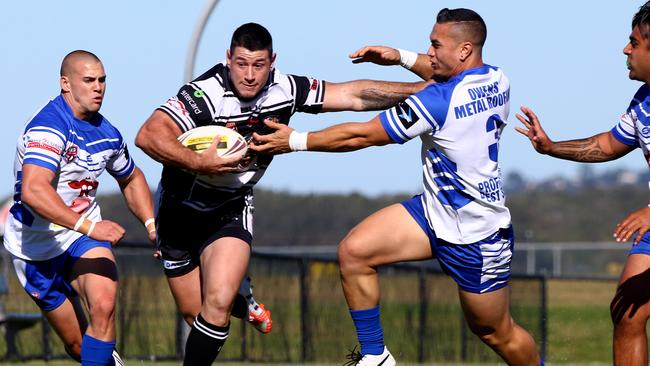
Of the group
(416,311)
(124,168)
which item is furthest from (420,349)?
(124,168)

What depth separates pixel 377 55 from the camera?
10.0m

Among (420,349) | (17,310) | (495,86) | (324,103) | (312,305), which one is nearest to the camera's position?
(495,86)

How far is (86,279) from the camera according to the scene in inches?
369

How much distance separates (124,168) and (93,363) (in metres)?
1.70

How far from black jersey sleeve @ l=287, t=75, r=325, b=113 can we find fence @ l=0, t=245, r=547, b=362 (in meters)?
7.73

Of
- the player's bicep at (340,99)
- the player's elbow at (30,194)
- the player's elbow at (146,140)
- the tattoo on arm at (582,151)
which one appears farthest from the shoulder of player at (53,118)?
the tattoo on arm at (582,151)

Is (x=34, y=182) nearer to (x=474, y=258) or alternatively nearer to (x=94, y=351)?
(x=94, y=351)

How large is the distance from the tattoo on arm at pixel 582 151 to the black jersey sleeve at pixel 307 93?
1884 millimetres

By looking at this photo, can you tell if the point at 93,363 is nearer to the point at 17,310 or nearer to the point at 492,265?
the point at 492,265

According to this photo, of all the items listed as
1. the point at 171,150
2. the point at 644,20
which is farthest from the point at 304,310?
the point at 644,20

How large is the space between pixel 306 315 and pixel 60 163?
9202 mm

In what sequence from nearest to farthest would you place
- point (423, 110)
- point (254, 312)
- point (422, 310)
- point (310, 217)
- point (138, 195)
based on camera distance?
point (423, 110)
point (138, 195)
point (254, 312)
point (422, 310)
point (310, 217)

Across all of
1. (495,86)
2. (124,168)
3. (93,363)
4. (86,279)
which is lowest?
(93,363)

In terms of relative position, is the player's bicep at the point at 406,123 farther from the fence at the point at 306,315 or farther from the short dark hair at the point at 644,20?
the fence at the point at 306,315
